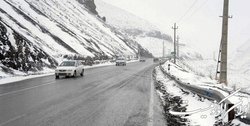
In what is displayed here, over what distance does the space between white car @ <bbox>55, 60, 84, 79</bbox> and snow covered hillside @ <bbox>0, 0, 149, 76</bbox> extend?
198 inches

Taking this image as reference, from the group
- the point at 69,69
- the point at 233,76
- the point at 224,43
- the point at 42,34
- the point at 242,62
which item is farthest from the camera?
the point at 242,62

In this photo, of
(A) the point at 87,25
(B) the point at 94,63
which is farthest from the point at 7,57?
(A) the point at 87,25

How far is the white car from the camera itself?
2651 centimetres

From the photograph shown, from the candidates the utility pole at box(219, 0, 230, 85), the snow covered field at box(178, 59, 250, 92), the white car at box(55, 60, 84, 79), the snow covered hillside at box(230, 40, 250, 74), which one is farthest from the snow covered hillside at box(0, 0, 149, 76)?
the snow covered hillside at box(230, 40, 250, 74)

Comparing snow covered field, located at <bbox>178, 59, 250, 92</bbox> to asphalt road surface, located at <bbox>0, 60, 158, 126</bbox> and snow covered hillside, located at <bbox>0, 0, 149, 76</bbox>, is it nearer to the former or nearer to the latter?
asphalt road surface, located at <bbox>0, 60, 158, 126</bbox>

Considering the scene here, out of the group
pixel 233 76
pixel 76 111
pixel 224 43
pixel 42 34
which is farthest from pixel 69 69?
pixel 42 34

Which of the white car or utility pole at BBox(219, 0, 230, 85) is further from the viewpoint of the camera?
the white car

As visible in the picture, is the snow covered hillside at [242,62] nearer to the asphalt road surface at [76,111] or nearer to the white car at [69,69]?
the white car at [69,69]

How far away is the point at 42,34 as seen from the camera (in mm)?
58188

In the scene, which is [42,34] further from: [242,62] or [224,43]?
[242,62]

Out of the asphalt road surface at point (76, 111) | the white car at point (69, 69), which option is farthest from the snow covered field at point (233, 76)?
the white car at point (69, 69)

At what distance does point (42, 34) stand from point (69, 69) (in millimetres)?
33026

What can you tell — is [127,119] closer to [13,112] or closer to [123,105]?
[123,105]

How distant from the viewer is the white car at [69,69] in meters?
26.5
